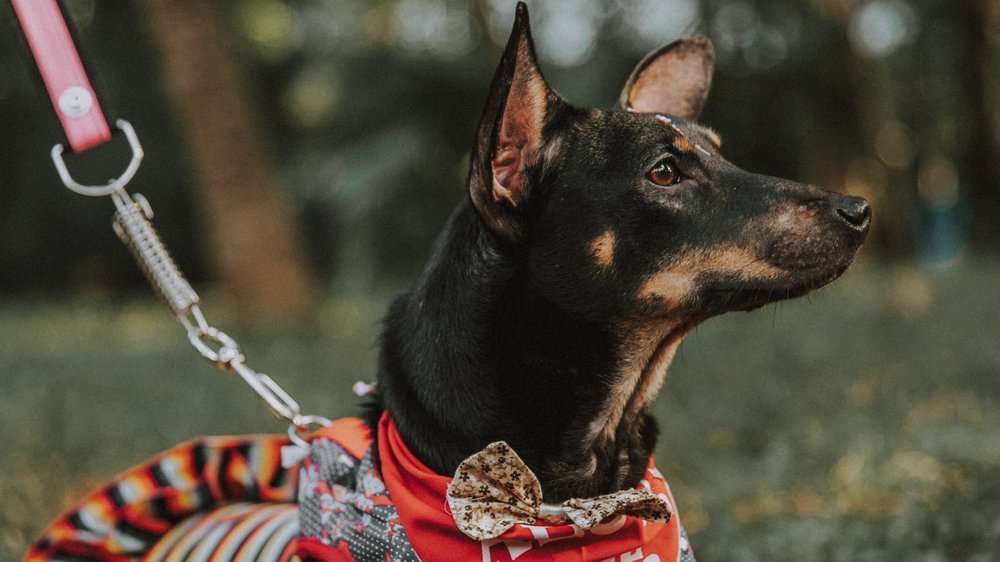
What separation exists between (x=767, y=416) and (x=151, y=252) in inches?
155

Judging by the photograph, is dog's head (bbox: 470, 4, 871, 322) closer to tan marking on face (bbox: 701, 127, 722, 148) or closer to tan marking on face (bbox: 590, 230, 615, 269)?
tan marking on face (bbox: 590, 230, 615, 269)

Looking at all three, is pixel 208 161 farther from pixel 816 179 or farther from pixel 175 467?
pixel 816 179

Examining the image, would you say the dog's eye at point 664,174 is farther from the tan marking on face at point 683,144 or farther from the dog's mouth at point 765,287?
the dog's mouth at point 765,287

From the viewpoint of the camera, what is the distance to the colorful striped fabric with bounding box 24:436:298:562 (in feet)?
9.31

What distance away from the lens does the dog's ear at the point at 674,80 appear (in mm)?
3230

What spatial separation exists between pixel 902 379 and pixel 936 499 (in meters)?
2.52

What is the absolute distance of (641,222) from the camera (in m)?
2.61

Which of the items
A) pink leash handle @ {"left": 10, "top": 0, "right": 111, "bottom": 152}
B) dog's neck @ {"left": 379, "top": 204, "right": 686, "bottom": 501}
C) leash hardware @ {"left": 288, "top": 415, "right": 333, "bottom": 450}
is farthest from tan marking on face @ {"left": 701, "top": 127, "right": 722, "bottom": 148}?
pink leash handle @ {"left": 10, "top": 0, "right": 111, "bottom": 152}

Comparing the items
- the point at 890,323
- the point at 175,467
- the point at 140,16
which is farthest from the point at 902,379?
the point at 140,16

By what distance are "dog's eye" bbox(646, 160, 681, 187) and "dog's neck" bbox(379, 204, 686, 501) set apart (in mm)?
385

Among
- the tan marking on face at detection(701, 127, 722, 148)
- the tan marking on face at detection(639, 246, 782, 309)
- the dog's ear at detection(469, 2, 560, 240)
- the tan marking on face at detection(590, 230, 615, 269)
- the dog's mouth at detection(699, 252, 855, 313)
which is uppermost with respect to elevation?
the dog's ear at detection(469, 2, 560, 240)

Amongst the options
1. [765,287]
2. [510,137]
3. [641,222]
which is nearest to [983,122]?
[765,287]

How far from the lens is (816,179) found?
15117 mm

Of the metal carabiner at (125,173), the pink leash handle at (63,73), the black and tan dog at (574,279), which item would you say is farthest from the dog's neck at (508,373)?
the pink leash handle at (63,73)
